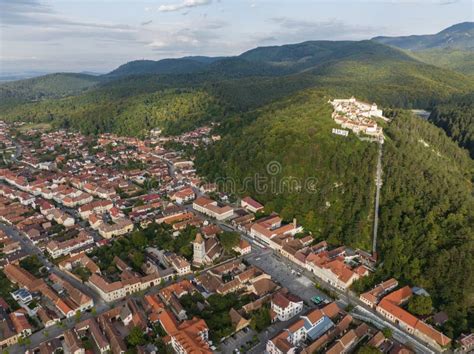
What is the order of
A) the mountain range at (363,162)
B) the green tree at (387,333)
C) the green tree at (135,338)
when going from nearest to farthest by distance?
the green tree at (135,338)
the green tree at (387,333)
the mountain range at (363,162)

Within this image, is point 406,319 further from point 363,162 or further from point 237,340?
point 363,162

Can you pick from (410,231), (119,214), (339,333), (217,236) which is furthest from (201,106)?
(339,333)

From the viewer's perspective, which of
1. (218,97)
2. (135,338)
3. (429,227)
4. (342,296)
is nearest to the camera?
(135,338)

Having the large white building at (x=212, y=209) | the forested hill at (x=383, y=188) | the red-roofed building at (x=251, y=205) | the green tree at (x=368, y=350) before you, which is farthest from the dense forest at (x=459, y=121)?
the green tree at (x=368, y=350)

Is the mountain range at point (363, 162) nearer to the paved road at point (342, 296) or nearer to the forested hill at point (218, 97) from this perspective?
the forested hill at point (218, 97)

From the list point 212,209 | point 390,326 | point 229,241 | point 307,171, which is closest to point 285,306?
point 390,326

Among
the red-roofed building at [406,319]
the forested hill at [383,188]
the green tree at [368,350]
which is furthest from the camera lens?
the forested hill at [383,188]
